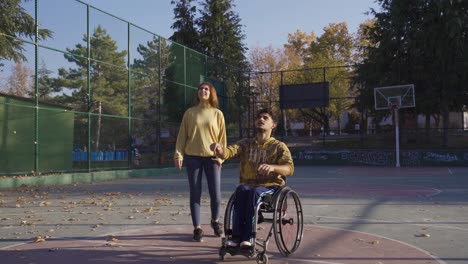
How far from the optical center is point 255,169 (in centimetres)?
527

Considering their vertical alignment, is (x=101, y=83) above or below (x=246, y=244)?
above

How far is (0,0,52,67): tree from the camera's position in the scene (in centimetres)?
1620

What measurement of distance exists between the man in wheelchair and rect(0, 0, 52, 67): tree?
11317 mm

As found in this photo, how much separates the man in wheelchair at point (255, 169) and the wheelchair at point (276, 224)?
2.6 inches

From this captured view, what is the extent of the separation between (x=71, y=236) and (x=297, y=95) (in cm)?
2542

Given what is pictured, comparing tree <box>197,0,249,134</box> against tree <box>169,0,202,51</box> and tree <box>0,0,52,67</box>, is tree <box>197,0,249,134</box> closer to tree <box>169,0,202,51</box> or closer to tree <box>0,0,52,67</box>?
tree <box>169,0,202,51</box>

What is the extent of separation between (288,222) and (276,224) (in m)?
0.46

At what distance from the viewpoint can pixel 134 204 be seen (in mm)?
10156

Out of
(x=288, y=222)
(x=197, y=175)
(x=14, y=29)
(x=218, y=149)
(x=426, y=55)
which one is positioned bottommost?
(x=288, y=222)

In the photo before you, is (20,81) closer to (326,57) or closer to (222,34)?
(222,34)

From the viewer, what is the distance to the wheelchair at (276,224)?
4781 mm

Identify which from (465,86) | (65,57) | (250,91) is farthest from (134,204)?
(465,86)

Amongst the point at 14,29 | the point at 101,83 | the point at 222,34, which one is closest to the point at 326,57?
the point at 222,34

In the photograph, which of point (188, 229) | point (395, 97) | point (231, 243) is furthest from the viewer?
point (395, 97)
